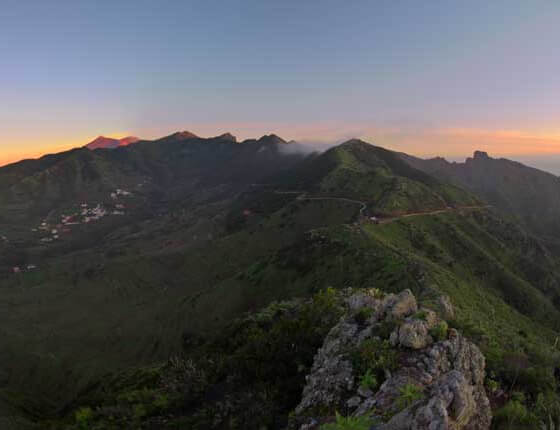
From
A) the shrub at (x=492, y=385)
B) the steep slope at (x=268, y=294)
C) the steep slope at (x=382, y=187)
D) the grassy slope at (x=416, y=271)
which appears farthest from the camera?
the steep slope at (x=382, y=187)

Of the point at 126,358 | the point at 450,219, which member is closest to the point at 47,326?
the point at 126,358

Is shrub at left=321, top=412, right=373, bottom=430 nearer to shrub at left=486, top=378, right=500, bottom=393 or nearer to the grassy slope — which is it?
shrub at left=486, top=378, right=500, bottom=393

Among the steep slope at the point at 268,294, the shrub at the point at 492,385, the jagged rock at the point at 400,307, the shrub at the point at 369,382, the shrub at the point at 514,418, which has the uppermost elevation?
the jagged rock at the point at 400,307

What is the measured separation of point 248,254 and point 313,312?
86.6 metres

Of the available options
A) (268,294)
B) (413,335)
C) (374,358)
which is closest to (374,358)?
(374,358)

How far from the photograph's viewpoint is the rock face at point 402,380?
347 inches

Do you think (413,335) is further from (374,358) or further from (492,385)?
(492,385)

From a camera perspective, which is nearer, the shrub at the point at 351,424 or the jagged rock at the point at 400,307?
the shrub at the point at 351,424

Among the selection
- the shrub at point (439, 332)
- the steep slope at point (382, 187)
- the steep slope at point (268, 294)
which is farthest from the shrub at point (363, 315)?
the steep slope at point (382, 187)

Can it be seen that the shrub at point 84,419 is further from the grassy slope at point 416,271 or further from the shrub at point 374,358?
the shrub at point 374,358

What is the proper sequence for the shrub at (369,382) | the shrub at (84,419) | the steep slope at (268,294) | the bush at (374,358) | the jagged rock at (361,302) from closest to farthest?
the shrub at (369,382)
the bush at (374,358)
the steep slope at (268,294)
the shrub at (84,419)
the jagged rock at (361,302)

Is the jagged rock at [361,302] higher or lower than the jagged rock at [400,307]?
lower

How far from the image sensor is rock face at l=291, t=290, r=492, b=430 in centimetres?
881

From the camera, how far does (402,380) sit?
10.9 meters
